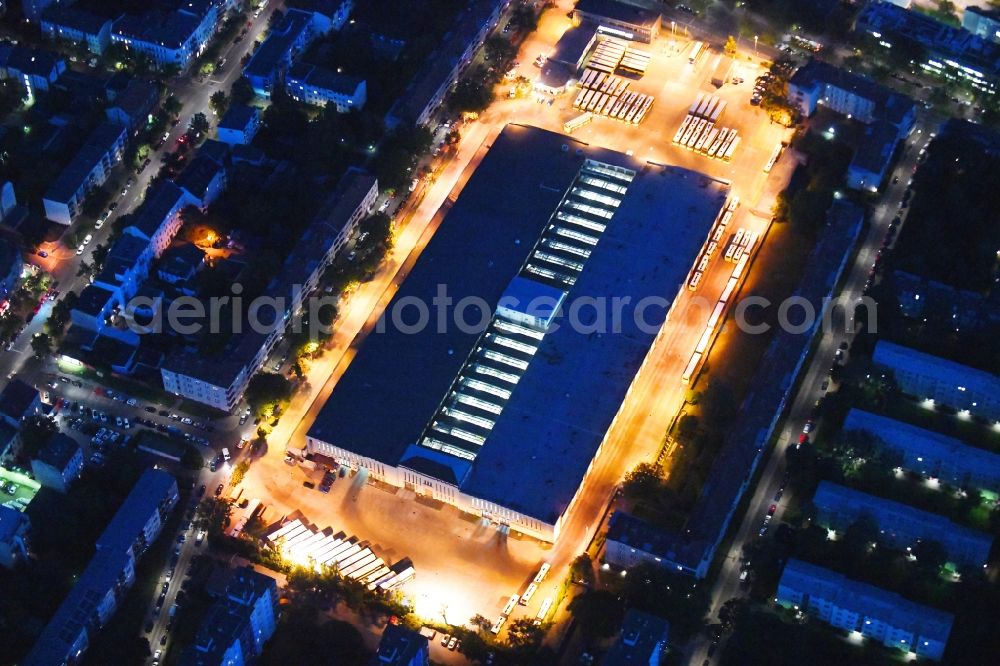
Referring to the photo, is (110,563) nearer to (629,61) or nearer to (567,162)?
(567,162)

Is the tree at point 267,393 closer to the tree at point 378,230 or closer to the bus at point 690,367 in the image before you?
the tree at point 378,230

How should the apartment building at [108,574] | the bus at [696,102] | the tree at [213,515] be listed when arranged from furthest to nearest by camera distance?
1. the bus at [696,102]
2. the tree at [213,515]
3. the apartment building at [108,574]

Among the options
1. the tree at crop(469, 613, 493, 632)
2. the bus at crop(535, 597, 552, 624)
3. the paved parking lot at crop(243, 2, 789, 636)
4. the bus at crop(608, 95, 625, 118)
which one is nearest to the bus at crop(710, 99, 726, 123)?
the paved parking lot at crop(243, 2, 789, 636)

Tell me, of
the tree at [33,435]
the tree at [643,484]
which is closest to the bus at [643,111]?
the tree at [643,484]

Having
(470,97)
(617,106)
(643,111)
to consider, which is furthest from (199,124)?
(643,111)

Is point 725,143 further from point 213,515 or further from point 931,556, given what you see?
point 213,515

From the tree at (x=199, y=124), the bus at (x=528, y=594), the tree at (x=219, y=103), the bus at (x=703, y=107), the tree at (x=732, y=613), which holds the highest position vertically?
the bus at (x=703, y=107)

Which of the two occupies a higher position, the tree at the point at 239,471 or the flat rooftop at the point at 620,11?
the flat rooftop at the point at 620,11
